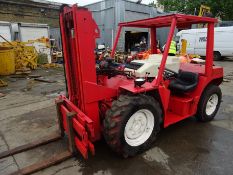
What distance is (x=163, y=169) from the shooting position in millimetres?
3252

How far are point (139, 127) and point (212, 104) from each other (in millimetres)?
2335

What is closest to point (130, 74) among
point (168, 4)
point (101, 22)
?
point (101, 22)

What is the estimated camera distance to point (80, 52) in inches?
119

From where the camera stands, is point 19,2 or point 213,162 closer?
point 213,162

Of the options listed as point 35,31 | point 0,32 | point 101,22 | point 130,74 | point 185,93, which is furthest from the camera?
point 101,22

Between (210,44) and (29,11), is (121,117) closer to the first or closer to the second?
(210,44)

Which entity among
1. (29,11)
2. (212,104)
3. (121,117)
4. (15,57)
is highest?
(29,11)

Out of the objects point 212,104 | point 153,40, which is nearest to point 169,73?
point 153,40

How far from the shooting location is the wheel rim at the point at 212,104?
4.92m

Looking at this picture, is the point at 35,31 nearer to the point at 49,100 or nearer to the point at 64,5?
the point at 49,100

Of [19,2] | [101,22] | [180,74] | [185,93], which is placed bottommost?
[185,93]

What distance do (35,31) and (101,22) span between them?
6.09 metres

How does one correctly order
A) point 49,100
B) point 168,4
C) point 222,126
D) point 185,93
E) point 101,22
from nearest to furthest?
point 185,93, point 222,126, point 49,100, point 101,22, point 168,4

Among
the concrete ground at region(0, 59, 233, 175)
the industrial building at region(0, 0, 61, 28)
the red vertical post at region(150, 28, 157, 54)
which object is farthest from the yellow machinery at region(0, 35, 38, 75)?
the red vertical post at region(150, 28, 157, 54)
